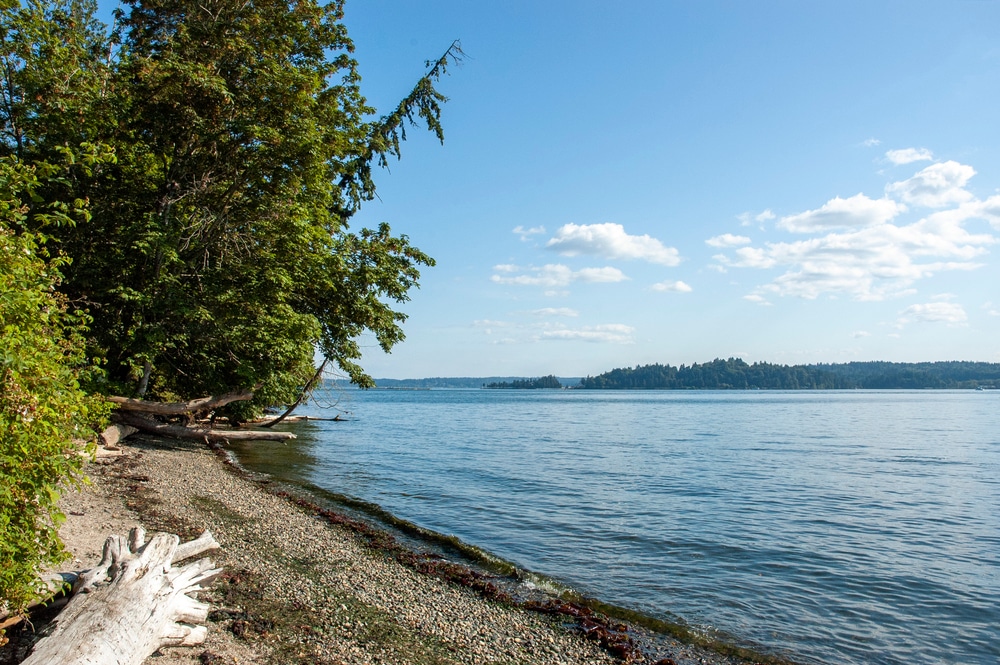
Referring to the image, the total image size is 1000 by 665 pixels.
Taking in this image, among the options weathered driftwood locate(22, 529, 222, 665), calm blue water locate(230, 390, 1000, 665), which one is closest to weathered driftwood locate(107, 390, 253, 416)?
calm blue water locate(230, 390, 1000, 665)

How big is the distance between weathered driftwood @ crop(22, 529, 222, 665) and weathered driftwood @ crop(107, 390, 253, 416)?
12.9 metres

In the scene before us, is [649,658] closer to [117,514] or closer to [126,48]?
[117,514]

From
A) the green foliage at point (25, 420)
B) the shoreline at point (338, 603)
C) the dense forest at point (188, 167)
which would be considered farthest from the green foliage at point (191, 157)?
the green foliage at point (25, 420)

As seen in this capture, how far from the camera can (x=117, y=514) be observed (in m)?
12.2

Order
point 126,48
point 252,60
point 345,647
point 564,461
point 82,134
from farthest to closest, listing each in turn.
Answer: point 564,461
point 126,48
point 252,60
point 82,134
point 345,647

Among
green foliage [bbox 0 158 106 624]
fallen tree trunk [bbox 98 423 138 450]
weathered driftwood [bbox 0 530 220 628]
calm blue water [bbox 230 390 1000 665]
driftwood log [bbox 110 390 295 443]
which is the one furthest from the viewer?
driftwood log [bbox 110 390 295 443]

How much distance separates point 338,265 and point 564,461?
1601 centimetres

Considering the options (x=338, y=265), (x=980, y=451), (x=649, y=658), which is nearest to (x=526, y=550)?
(x=649, y=658)

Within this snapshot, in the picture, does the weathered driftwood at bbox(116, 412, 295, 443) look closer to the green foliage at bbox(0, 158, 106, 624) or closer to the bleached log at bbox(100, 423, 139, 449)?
the bleached log at bbox(100, 423, 139, 449)

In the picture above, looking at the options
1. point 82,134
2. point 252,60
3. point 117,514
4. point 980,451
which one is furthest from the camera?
point 980,451

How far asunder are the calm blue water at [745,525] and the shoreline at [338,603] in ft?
6.74

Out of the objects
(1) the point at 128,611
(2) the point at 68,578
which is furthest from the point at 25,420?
(2) the point at 68,578

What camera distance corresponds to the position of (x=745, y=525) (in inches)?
693

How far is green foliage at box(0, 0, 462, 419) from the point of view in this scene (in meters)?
17.2
